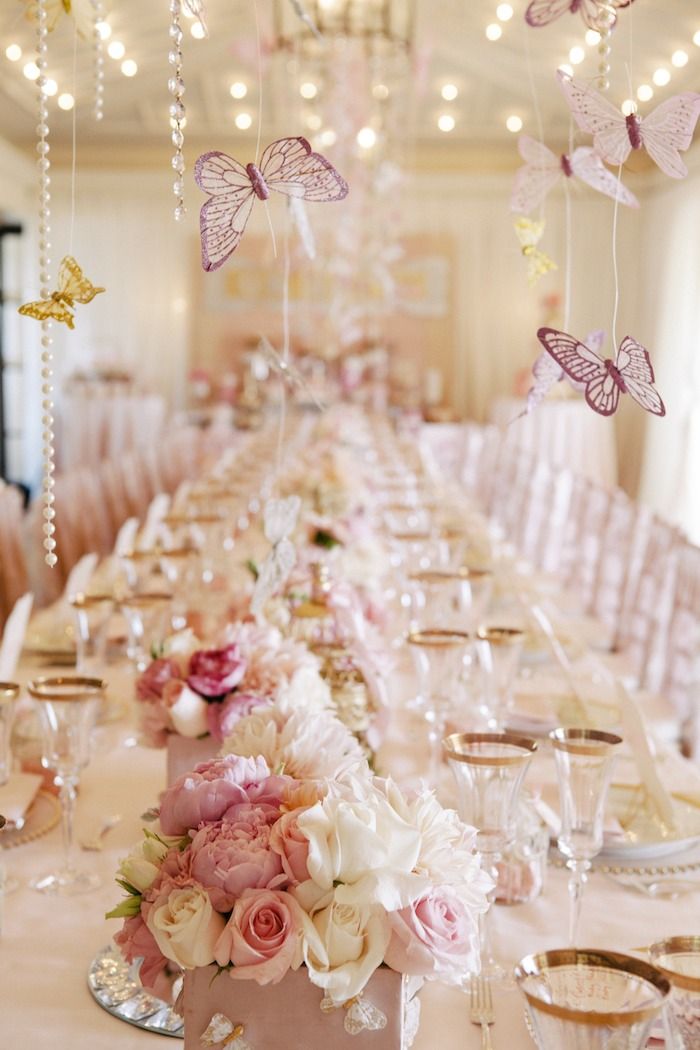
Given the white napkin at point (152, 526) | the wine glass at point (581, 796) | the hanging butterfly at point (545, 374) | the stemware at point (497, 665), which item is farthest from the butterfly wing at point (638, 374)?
the white napkin at point (152, 526)

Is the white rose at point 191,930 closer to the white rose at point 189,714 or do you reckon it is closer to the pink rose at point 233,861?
the pink rose at point 233,861

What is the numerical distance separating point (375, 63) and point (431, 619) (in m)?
4.89

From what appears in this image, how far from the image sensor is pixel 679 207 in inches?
423

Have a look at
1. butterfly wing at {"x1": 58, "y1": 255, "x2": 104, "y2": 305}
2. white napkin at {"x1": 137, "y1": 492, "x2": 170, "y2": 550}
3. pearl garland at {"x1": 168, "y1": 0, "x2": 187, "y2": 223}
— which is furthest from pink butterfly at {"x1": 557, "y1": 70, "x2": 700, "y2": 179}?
white napkin at {"x1": 137, "y1": 492, "x2": 170, "y2": 550}

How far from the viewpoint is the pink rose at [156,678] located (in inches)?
62.6

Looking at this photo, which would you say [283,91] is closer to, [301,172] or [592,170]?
[592,170]

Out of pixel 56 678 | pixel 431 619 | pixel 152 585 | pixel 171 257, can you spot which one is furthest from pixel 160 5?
pixel 56 678

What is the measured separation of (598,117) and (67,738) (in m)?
0.91

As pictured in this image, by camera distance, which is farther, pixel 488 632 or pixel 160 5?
pixel 160 5

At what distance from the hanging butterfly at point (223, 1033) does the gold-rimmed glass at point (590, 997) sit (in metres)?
0.21

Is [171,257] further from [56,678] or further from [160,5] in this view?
[56,678]

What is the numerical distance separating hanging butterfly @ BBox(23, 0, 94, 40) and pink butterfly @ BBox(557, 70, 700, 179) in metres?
0.60

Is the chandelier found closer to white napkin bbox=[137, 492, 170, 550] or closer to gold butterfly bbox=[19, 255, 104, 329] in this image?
white napkin bbox=[137, 492, 170, 550]

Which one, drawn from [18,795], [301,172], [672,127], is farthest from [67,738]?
[672,127]
